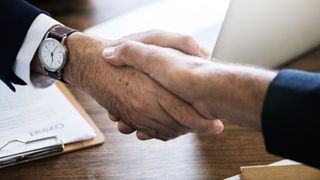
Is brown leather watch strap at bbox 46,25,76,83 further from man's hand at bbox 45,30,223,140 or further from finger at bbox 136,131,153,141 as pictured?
finger at bbox 136,131,153,141

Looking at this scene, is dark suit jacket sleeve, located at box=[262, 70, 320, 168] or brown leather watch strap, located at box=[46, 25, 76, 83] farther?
brown leather watch strap, located at box=[46, 25, 76, 83]

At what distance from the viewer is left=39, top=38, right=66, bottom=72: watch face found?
2.77 feet

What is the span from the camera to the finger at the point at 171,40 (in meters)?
0.76

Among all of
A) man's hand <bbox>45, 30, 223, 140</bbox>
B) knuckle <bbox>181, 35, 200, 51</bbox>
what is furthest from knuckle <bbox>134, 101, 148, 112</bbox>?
knuckle <bbox>181, 35, 200, 51</bbox>

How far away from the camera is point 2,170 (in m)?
0.79

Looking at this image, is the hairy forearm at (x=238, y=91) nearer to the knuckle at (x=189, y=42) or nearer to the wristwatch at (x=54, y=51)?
the knuckle at (x=189, y=42)

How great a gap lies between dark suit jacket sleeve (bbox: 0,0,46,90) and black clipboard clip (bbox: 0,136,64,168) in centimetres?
14

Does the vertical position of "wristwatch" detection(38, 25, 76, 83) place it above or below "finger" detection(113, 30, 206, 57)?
below

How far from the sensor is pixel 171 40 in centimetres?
77

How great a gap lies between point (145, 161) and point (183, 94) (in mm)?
163

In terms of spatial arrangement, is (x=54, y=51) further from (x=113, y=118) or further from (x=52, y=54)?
(x=113, y=118)

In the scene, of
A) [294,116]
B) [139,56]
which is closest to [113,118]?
[139,56]

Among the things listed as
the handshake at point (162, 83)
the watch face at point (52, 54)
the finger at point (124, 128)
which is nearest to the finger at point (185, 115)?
the handshake at point (162, 83)

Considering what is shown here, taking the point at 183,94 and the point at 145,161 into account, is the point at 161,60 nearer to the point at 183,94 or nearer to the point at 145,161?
the point at 183,94
